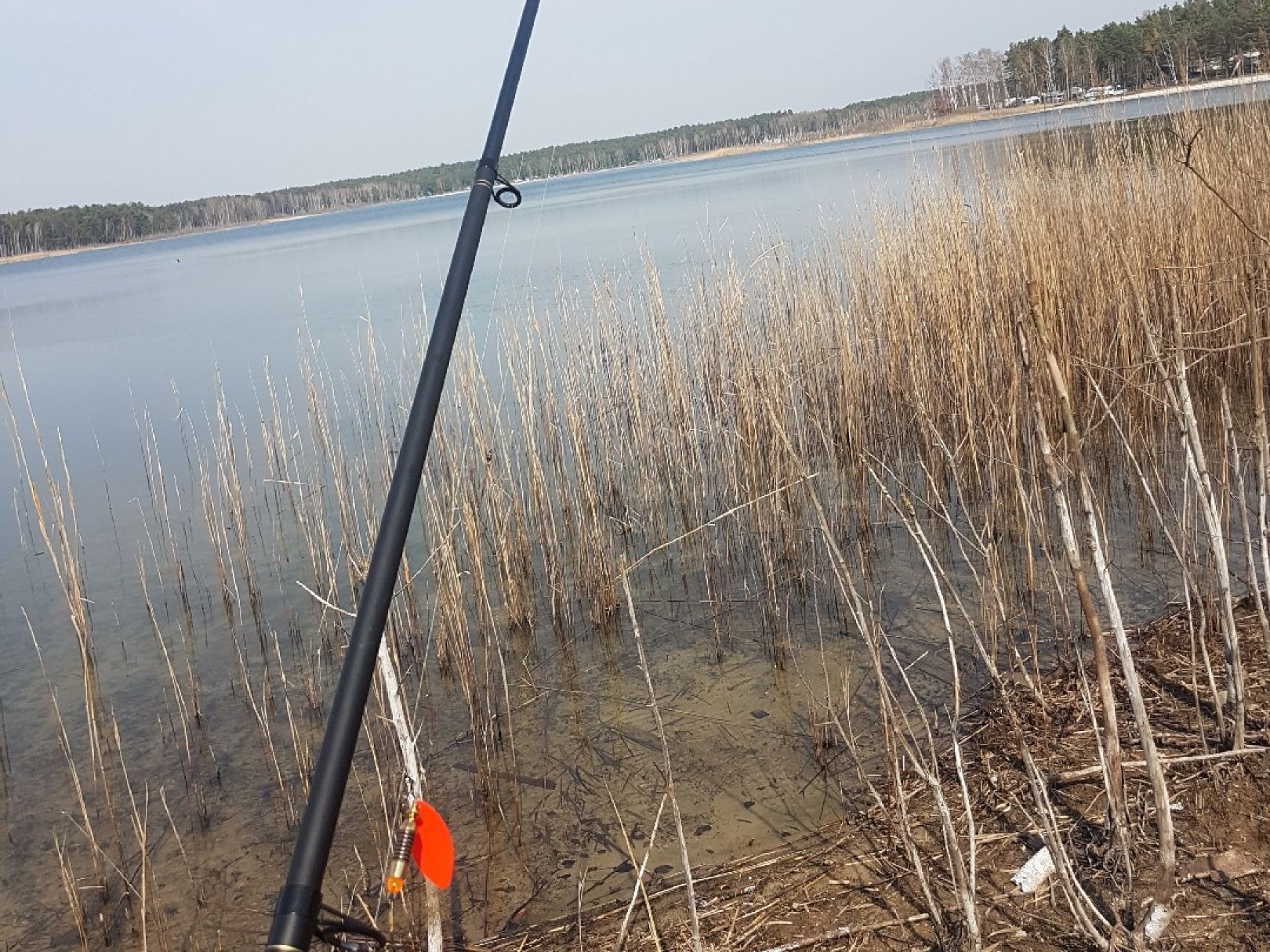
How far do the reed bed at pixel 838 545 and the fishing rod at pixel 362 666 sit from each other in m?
0.86

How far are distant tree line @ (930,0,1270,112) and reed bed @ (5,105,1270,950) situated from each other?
2.14ft

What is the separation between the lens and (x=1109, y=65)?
8.05 meters

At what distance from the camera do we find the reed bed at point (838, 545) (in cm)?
241

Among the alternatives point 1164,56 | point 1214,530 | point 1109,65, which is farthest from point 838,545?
point 1164,56

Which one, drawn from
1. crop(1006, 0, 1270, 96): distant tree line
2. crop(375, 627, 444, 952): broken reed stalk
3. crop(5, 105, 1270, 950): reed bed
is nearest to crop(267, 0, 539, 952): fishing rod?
crop(375, 627, 444, 952): broken reed stalk

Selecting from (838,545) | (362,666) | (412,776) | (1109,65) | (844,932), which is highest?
(1109,65)

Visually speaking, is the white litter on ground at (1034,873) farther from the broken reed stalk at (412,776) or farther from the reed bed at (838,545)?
the broken reed stalk at (412,776)

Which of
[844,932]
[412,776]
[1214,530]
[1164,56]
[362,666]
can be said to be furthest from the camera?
[1164,56]

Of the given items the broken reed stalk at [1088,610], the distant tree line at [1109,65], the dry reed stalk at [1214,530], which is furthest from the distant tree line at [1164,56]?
the broken reed stalk at [1088,610]

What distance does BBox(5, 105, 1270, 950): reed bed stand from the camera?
7.92 feet

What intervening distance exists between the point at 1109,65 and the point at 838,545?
616 cm

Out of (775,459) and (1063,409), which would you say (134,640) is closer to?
(775,459)

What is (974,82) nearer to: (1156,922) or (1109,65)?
(1109,65)

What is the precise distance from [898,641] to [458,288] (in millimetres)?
2804
